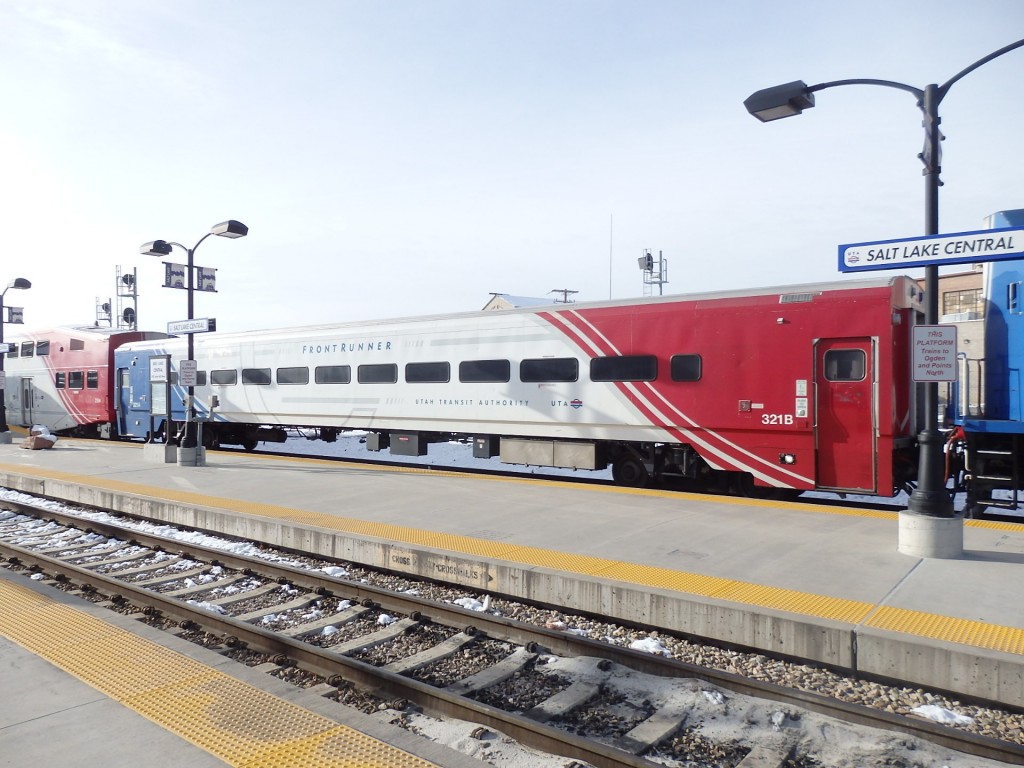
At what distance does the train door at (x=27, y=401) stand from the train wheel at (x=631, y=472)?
81.2ft

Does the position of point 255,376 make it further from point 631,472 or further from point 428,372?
point 631,472

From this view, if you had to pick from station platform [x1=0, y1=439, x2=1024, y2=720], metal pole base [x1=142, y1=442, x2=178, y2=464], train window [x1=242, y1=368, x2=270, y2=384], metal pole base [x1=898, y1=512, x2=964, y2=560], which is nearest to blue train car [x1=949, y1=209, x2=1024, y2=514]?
station platform [x1=0, y1=439, x2=1024, y2=720]

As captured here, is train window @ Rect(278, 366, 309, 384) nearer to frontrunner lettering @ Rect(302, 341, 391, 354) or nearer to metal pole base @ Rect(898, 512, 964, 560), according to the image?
frontrunner lettering @ Rect(302, 341, 391, 354)

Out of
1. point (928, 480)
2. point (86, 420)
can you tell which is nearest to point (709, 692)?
point (928, 480)

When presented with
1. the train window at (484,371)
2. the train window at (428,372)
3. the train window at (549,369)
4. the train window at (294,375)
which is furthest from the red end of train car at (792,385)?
the train window at (294,375)

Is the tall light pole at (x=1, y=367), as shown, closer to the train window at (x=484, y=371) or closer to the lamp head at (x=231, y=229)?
the lamp head at (x=231, y=229)

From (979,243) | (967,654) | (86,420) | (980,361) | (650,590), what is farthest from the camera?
(86,420)

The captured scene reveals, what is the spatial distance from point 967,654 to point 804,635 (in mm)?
1012

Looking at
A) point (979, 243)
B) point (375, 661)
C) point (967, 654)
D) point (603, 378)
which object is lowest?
point (375, 661)

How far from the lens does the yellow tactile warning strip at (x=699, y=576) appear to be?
5117mm

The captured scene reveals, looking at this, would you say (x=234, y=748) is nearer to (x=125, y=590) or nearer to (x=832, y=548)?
(x=125, y=590)

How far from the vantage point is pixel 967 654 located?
468 cm

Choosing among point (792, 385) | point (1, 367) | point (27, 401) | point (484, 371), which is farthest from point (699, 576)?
point (27, 401)

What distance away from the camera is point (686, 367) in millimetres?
11641
